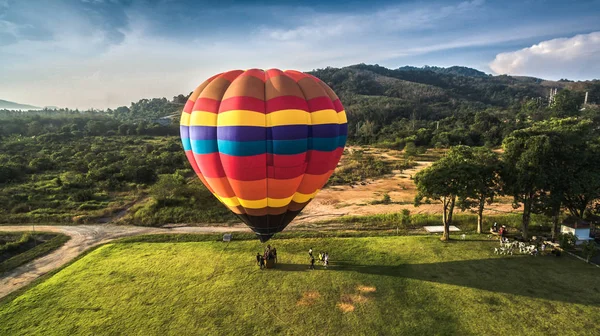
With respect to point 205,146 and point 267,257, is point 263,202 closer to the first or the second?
point 205,146

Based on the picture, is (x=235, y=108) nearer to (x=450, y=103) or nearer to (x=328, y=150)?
(x=328, y=150)

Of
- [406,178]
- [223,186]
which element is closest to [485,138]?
[406,178]

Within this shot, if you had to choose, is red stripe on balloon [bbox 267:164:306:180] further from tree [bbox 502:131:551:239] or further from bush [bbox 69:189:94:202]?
bush [bbox 69:189:94:202]

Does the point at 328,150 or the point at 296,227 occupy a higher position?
the point at 328,150

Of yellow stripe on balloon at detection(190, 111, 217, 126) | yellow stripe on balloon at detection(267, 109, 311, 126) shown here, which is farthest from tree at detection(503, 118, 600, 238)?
yellow stripe on balloon at detection(190, 111, 217, 126)

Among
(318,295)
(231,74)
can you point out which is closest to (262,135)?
(231,74)

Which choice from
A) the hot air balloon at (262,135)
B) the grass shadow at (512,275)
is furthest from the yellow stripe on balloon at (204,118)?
the grass shadow at (512,275)

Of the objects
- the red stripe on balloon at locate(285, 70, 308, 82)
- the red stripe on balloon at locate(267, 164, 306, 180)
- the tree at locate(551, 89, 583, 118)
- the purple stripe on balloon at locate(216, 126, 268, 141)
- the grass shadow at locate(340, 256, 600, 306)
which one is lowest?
the grass shadow at locate(340, 256, 600, 306)
